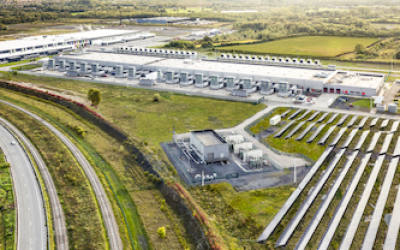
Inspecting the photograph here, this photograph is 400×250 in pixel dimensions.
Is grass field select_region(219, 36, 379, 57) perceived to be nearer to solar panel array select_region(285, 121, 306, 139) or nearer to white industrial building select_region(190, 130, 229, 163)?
solar panel array select_region(285, 121, 306, 139)

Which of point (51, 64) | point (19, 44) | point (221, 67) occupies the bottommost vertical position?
point (221, 67)

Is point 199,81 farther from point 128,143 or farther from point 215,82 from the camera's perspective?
point 128,143

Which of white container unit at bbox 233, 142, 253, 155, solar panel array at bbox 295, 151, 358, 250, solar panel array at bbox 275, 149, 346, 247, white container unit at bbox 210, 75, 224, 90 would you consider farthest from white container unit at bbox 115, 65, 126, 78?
solar panel array at bbox 295, 151, 358, 250

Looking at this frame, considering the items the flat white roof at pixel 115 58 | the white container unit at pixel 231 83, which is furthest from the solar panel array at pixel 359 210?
the flat white roof at pixel 115 58

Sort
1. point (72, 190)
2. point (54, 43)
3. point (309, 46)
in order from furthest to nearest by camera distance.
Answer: point (54, 43) → point (309, 46) → point (72, 190)

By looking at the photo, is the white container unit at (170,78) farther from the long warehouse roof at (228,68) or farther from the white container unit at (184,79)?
the long warehouse roof at (228,68)

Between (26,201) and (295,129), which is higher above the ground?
(295,129)

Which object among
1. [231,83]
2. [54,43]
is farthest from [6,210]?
[54,43]
